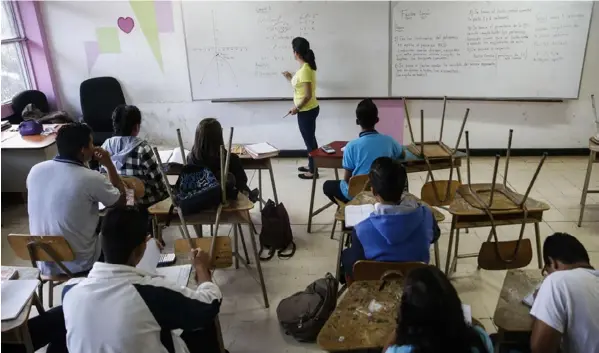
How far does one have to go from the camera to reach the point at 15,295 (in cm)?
192

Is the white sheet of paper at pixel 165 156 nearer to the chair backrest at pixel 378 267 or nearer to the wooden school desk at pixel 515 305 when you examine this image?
the chair backrest at pixel 378 267

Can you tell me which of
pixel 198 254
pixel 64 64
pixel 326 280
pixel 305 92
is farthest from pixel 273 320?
pixel 64 64

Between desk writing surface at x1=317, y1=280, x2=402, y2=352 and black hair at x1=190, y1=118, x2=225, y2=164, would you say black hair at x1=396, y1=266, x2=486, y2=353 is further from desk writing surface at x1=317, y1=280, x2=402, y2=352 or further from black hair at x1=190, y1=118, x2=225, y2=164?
black hair at x1=190, y1=118, x2=225, y2=164

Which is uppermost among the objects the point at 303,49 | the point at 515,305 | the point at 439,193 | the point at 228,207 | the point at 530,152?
the point at 303,49

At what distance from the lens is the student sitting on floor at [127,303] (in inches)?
60.4

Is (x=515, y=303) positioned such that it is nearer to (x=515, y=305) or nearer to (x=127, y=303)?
(x=515, y=305)

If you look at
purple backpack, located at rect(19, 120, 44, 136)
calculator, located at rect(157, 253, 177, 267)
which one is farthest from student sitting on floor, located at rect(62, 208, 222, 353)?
purple backpack, located at rect(19, 120, 44, 136)

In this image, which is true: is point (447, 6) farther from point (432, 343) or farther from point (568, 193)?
point (432, 343)

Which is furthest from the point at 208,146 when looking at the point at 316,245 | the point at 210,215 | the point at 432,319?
the point at 432,319

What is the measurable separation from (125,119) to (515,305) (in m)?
2.48

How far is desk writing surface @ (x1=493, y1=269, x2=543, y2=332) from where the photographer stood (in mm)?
1828

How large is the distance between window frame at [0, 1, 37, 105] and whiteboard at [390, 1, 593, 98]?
386 centimetres

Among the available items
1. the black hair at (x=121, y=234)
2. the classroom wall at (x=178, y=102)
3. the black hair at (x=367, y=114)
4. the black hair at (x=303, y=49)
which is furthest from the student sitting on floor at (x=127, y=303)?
the classroom wall at (x=178, y=102)

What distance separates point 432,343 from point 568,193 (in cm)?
389
